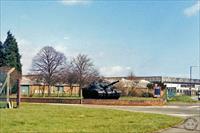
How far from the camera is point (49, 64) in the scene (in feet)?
266

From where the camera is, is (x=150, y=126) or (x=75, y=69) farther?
(x=75, y=69)

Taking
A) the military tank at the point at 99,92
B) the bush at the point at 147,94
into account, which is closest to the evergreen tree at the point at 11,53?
the bush at the point at 147,94

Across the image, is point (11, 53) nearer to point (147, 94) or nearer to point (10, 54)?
point (10, 54)

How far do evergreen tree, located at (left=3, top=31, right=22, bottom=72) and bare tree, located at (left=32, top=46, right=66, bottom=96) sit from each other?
12.1 feet

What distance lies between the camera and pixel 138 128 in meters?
15.8

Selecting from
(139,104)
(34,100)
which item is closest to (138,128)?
(139,104)

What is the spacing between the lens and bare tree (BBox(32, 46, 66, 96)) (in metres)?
80.8

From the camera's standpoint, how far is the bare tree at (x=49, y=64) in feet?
265

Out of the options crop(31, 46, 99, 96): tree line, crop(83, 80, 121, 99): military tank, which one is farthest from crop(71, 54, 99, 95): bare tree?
crop(83, 80, 121, 99): military tank

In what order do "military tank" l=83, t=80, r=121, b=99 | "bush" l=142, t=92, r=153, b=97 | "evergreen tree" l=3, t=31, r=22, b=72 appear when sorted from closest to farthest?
"military tank" l=83, t=80, r=121, b=99, "bush" l=142, t=92, r=153, b=97, "evergreen tree" l=3, t=31, r=22, b=72

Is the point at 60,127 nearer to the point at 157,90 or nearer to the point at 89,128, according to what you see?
the point at 89,128

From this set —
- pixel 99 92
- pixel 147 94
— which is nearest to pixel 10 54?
pixel 147 94

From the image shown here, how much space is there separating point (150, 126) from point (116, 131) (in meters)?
2.49

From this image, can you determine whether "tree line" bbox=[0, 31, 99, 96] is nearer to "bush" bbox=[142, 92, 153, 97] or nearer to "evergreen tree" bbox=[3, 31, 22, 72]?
"evergreen tree" bbox=[3, 31, 22, 72]
